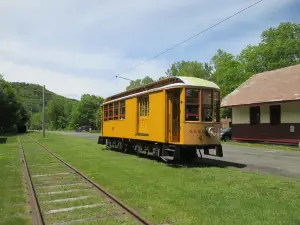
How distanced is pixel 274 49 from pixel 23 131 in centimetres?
4975

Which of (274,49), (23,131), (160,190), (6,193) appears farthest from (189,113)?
(23,131)

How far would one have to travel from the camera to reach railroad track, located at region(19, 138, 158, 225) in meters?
6.70

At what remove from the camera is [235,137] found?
105 feet

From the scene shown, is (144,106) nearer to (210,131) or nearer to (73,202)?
(210,131)

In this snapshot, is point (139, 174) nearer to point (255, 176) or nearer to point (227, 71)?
point (255, 176)

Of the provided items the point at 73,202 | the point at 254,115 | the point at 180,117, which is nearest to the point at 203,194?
the point at 73,202

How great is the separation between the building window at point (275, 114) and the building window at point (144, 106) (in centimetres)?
1441

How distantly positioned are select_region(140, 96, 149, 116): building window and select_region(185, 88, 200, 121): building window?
2895 millimetres

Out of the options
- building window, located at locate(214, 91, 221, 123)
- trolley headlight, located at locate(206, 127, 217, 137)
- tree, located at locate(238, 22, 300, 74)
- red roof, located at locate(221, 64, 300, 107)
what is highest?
tree, located at locate(238, 22, 300, 74)

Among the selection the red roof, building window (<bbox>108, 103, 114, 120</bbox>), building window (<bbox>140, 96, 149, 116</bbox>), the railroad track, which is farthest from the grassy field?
the red roof

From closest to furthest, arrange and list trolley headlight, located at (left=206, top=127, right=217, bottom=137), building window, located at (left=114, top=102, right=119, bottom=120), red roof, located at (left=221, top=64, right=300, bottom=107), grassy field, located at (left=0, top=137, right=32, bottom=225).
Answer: grassy field, located at (left=0, top=137, right=32, bottom=225) < trolley headlight, located at (left=206, top=127, right=217, bottom=137) < building window, located at (left=114, top=102, right=119, bottom=120) < red roof, located at (left=221, top=64, right=300, bottom=107)

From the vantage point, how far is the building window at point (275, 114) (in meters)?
27.1

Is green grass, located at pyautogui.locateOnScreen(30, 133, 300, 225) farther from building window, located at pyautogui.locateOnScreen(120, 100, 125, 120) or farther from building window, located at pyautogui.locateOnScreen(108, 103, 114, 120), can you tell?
building window, located at pyautogui.locateOnScreen(108, 103, 114, 120)

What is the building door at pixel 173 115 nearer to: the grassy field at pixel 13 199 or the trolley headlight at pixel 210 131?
the trolley headlight at pixel 210 131
